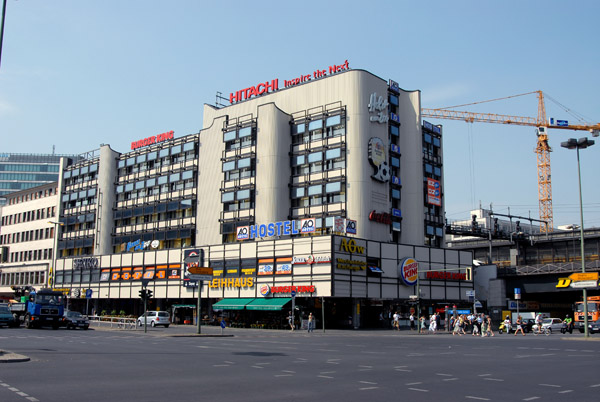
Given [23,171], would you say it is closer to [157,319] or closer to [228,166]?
A: [228,166]

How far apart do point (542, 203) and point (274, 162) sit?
314 feet

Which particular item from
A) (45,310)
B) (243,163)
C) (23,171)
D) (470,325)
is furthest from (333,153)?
(23,171)

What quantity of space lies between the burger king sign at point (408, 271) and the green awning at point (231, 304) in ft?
57.6

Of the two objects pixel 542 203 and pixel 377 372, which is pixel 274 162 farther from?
pixel 542 203

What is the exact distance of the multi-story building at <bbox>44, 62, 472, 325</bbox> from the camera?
6550 cm

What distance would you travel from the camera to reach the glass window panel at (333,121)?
230 feet

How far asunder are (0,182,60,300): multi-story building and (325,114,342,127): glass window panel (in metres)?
55.7

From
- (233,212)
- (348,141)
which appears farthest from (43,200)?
(348,141)

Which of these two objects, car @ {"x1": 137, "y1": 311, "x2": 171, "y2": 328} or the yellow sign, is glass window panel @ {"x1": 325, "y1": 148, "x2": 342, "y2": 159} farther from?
the yellow sign

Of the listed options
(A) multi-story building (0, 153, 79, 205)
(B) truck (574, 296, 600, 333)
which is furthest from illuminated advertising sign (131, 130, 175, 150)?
(A) multi-story building (0, 153, 79, 205)

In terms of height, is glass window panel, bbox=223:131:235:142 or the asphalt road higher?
glass window panel, bbox=223:131:235:142

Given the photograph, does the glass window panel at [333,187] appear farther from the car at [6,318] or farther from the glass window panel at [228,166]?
the car at [6,318]

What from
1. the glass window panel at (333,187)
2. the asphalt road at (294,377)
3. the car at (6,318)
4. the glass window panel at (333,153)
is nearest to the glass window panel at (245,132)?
the glass window panel at (333,153)

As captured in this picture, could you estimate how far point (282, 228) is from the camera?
66.8 metres
